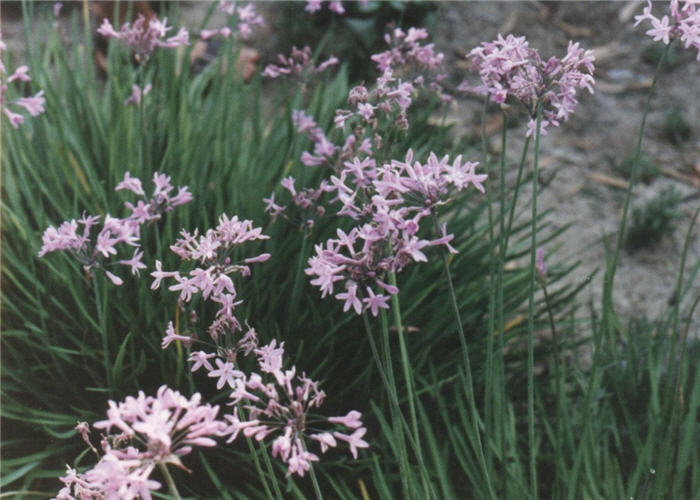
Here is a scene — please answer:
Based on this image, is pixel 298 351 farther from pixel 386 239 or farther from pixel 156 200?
pixel 386 239

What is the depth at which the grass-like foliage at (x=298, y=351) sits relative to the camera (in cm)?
220

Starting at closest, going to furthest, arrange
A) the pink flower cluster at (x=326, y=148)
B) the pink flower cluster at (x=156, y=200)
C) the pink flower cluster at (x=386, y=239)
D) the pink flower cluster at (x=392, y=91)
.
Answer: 1. the pink flower cluster at (x=386, y=239)
2. the pink flower cluster at (x=392, y=91)
3. the pink flower cluster at (x=156, y=200)
4. the pink flower cluster at (x=326, y=148)

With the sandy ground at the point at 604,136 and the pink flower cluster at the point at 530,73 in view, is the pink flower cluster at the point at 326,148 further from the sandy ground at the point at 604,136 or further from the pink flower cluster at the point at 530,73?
the sandy ground at the point at 604,136

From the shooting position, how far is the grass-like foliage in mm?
2203

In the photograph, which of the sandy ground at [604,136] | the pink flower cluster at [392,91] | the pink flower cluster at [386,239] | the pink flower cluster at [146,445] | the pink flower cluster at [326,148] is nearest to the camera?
the pink flower cluster at [146,445]

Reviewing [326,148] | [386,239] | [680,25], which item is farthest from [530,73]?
[326,148]

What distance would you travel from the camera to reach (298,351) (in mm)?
2191

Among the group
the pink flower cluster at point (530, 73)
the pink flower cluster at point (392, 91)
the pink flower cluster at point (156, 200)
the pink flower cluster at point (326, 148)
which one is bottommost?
the pink flower cluster at point (156, 200)

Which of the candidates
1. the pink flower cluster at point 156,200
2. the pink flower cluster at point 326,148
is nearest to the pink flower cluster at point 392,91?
the pink flower cluster at point 326,148

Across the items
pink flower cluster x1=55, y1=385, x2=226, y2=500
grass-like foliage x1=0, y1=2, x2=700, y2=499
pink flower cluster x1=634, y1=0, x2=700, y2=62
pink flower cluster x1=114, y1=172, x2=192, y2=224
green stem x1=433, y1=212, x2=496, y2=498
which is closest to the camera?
pink flower cluster x1=55, y1=385, x2=226, y2=500

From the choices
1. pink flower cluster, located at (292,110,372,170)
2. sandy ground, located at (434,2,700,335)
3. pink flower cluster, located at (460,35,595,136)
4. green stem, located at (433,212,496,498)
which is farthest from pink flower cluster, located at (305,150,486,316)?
sandy ground, located at (434,2,700,335)

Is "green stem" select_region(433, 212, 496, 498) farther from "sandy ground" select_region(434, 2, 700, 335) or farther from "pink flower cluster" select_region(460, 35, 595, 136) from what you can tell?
"sandy ground" select_region(434, 2, 700, 335)

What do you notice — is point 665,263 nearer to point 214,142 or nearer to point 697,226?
point 697,226

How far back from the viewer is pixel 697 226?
13.2 feet
